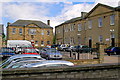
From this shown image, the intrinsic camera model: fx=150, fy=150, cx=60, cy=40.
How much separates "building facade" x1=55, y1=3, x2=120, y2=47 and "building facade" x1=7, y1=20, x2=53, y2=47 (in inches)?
394

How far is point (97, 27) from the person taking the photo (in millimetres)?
37125

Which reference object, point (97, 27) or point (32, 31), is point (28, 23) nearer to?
point (32, 31)

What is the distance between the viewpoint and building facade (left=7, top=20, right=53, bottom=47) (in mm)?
51906

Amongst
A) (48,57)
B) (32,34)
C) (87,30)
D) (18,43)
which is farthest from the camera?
(32,34)

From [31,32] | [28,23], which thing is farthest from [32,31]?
[28,23]

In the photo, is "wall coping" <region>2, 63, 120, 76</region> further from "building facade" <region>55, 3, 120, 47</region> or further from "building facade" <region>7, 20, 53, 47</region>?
"building facade" <region>7, 20, 53, 47</region>

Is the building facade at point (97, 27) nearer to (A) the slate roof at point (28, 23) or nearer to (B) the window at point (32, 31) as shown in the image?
(A) the slate roof at point (28, 23)

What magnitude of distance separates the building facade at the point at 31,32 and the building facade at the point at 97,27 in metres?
10.0

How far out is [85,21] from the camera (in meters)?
41.5

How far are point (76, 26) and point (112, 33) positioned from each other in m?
14.7

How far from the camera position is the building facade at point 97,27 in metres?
32.1

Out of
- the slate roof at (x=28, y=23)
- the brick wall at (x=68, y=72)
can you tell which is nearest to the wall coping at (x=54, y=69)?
the brick wall at (x=68, y=72)

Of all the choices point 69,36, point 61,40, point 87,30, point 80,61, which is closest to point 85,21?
point 87,30

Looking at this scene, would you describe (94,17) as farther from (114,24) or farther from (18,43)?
(18,43)
